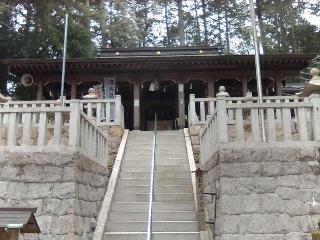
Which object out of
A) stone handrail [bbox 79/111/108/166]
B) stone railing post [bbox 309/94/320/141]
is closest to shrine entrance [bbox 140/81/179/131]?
stone handrail [bbox 79/111/108/166]

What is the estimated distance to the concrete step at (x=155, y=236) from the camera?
22.4ft

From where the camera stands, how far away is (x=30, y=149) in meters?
6.19

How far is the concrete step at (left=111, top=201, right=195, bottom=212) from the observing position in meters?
7.72

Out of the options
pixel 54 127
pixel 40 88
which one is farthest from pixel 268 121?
pixel 40 88

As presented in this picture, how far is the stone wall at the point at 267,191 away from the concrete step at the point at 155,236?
660 mm

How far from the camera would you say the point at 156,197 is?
8.17m

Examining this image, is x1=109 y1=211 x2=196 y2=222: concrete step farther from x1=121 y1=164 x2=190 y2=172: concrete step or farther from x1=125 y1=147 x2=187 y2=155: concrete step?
x1=125 y1=147 x2=187 y2=155: concrete step

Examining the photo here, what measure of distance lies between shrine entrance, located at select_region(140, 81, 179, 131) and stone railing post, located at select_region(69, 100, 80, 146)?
11.8 metres

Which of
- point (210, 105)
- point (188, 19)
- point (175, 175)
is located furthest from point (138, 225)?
point (188, 19)

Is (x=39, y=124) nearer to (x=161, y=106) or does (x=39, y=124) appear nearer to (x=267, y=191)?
(x=267, y=191)

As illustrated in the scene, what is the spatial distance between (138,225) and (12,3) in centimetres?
1909

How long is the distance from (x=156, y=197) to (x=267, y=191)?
2827 millimetres

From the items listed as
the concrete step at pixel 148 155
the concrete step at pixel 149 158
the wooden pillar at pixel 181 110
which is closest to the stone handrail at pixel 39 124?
the concrete step at pixel 149 158

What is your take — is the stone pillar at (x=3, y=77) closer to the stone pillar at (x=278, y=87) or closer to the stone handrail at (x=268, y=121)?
the stone pillar at (x=278, y=87)
